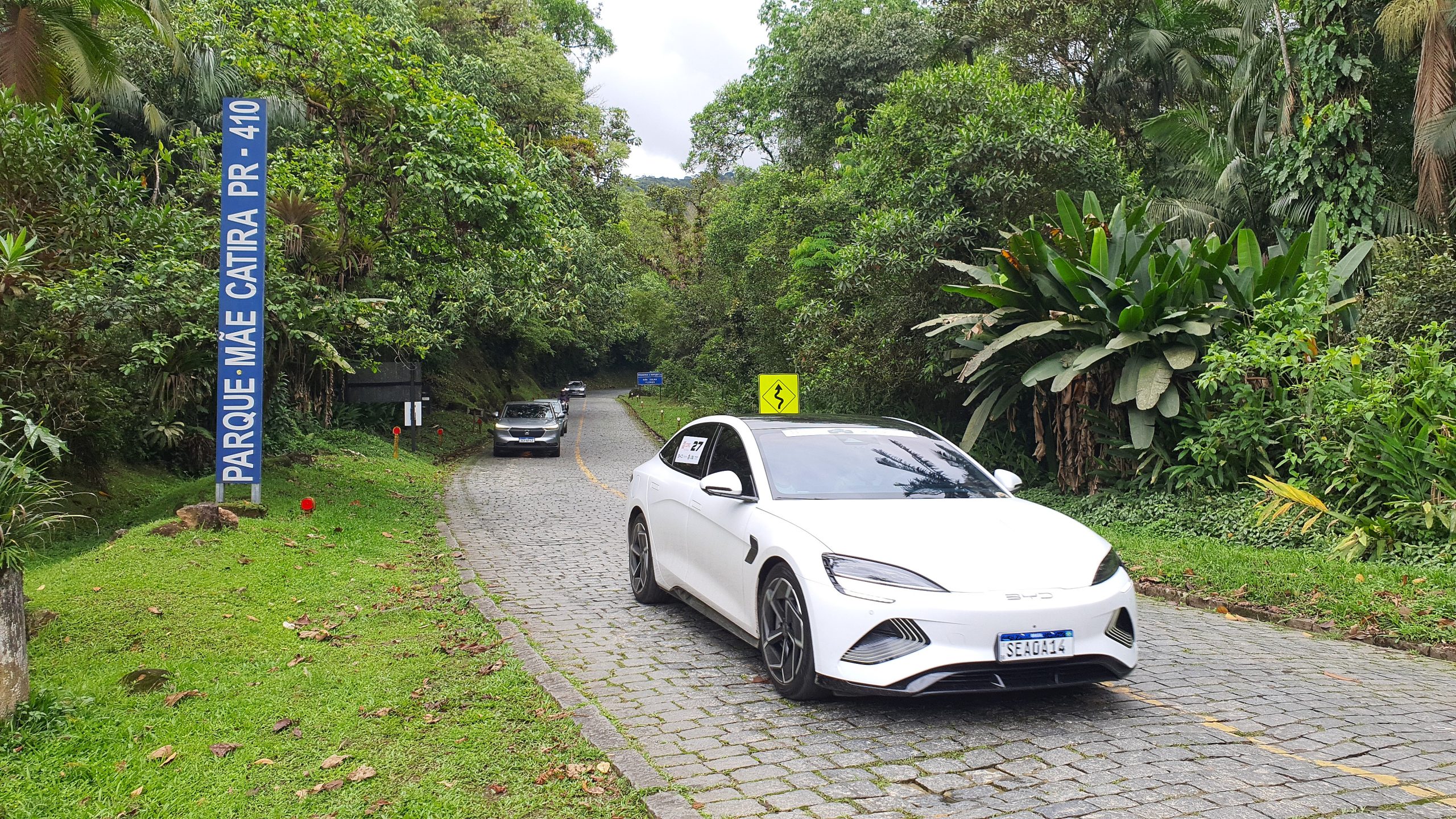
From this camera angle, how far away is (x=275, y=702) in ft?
16.3

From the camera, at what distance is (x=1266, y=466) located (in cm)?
1002

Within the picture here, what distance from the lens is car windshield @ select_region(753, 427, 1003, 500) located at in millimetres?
5746

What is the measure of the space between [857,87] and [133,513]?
22.9 metres

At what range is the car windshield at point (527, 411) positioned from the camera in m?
27.3

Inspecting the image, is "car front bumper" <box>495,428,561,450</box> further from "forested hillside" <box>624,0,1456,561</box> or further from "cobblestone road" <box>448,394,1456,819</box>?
"cobblestone road" <box>448,394,1456,819</box>

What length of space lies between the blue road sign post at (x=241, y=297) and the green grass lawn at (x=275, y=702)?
2063 millimetres

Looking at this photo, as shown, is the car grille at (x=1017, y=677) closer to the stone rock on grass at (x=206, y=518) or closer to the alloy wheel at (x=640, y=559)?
the alloy wheel at (x=640, y=559)

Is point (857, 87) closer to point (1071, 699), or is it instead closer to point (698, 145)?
point (698, 145)

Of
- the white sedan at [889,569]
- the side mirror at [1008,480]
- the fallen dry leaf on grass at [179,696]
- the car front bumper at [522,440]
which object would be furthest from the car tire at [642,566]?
the car front bumper at [522,440]

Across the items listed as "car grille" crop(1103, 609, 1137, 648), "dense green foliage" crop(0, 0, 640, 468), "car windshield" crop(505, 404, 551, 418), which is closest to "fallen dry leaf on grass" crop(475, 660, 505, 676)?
"car grille" crop(1103, 609, 1137, 648)

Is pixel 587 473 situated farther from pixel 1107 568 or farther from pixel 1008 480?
pixel 1107 568

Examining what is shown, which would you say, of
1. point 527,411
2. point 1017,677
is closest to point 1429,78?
point 1017,677

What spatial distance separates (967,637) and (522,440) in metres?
23.2

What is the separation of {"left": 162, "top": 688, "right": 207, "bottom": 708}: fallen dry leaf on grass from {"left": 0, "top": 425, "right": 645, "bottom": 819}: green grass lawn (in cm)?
2
